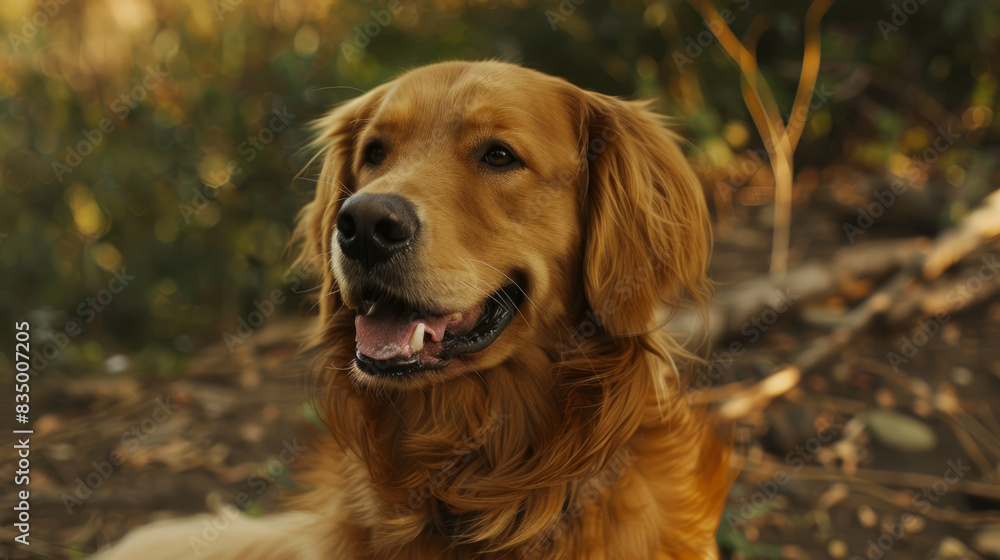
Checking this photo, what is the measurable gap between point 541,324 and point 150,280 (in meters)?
3.39

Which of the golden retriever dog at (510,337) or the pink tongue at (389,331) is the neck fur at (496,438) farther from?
the pink tongue at (389,331)

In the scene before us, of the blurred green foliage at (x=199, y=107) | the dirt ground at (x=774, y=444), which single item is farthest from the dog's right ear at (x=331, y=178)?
the blurred green foliage at (x=199, y=107)

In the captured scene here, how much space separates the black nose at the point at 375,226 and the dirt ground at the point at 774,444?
3.80ft

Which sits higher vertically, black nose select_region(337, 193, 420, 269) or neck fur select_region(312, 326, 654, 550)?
black nose select_region(337, 193, 420, 269)

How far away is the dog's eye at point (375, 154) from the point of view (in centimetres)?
243

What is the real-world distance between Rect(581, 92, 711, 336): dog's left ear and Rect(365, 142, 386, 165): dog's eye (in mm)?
737

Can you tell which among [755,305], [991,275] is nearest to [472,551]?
[755,305]

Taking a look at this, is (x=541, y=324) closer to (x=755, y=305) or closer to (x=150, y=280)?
(x=755, y=305)

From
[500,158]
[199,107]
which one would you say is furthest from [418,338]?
[199,107]

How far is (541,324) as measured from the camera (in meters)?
2.21

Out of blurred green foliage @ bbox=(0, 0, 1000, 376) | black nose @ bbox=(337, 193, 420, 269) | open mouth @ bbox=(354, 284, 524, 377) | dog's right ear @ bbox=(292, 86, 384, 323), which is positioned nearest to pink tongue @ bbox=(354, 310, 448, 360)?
open mouth @ bbox=(354, 284, 524, 377)

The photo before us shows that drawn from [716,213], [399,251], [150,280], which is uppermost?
[399,251]

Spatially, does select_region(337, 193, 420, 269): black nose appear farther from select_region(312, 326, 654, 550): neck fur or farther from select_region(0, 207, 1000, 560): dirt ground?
select_region(0, 207, 1000, 560): dirt ground

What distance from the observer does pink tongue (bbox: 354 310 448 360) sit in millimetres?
2010
